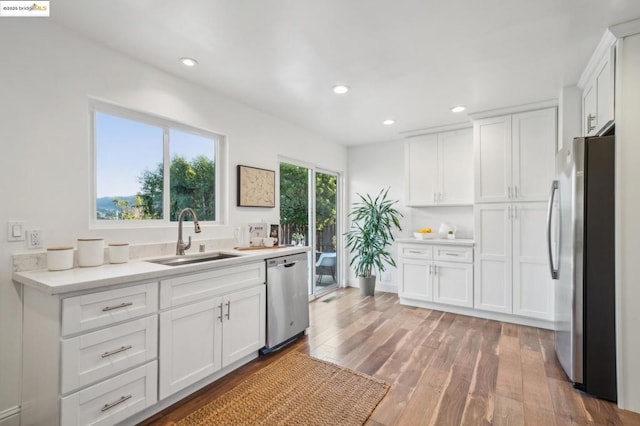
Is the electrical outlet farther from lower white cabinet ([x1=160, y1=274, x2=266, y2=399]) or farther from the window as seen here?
lower white cabinet ([x1=160, y1=274, x2=266, y2=399])

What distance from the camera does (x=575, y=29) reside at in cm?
207

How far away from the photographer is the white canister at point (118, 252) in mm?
2148

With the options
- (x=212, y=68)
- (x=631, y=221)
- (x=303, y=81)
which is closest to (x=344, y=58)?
(x=303, y=81)

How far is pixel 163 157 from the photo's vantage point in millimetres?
2738

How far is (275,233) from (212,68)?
1.90m

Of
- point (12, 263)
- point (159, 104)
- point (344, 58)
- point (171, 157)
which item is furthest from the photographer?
point (171, 157)

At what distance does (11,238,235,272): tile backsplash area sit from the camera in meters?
1.82

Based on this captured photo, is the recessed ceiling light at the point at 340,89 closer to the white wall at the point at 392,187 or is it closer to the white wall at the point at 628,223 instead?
the white wall at the point at 628,223

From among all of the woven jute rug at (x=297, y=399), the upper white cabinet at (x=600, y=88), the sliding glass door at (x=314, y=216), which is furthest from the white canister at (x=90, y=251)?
the upper white cabinet at (x=600, y=88)

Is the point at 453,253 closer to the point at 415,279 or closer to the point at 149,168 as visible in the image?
the point at 415,279

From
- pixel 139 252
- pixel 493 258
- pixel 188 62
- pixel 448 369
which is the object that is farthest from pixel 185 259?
pixel 493 258

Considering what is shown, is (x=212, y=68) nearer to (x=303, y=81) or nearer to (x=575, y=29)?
(x=303, y=81)

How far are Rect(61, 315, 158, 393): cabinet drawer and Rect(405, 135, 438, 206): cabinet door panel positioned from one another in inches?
147

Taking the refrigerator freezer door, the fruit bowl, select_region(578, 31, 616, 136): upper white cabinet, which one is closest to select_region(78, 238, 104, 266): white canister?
the refrigerator freezer door
